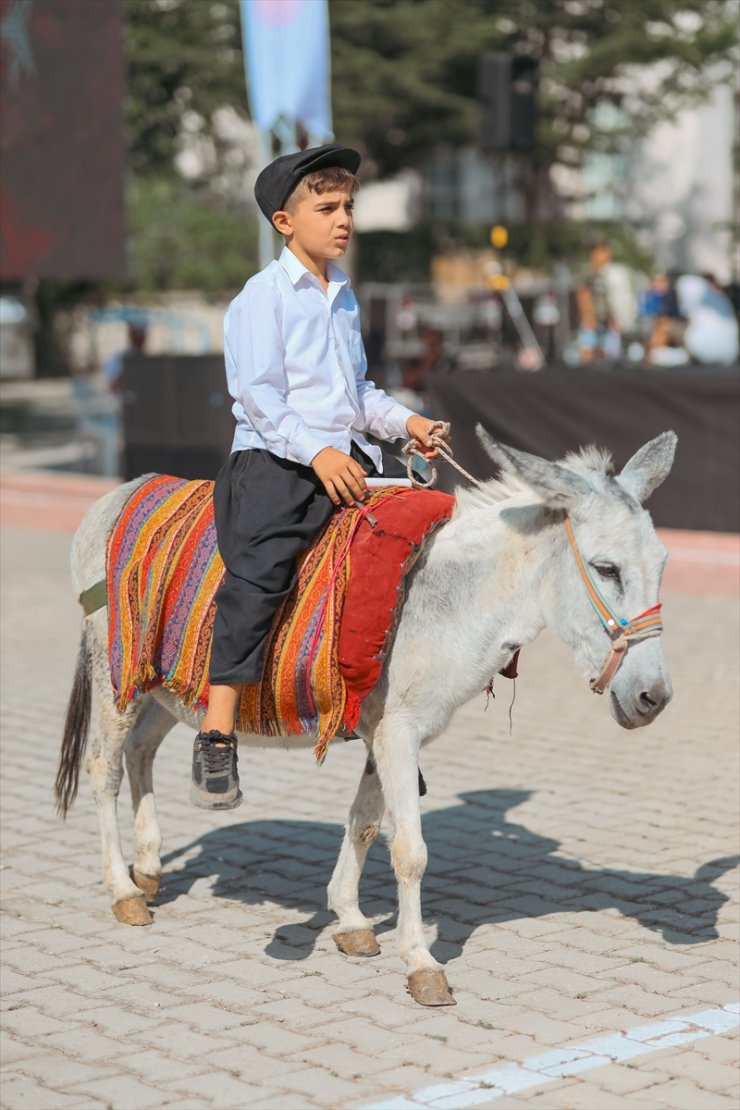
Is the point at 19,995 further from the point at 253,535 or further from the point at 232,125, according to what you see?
the point at 232,125

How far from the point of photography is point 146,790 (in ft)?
20.8

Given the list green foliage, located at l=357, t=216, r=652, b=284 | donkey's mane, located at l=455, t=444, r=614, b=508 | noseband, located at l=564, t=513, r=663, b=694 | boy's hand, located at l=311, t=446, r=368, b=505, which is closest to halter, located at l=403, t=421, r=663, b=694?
noseband, located at l=564, t=513, r=663, b=694

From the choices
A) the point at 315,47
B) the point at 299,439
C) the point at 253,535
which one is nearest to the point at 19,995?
the point at 253,535

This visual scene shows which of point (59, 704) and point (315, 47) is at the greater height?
point (315, 47)

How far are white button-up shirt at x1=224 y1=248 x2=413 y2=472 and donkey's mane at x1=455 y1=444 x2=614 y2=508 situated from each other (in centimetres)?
33

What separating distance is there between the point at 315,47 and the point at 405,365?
31.9ft

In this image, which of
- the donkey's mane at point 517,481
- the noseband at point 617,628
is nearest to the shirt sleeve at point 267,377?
the donkey's mane at point 517,481

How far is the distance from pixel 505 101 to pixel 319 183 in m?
14.2

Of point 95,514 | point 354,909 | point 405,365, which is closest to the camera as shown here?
point 354,909

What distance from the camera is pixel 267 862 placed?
6.71 meters

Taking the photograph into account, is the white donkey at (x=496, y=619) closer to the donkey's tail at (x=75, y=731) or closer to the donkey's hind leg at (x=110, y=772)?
the donkey's hind leg at (x=110, y=772)

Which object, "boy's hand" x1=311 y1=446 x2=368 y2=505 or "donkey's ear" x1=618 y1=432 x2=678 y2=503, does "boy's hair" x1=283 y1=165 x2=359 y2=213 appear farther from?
"donkey's ear" x1=618 y1=432 x2=678 y2=503

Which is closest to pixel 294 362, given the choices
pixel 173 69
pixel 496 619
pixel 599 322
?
pixel 496 619

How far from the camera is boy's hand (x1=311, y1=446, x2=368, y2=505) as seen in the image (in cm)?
508
